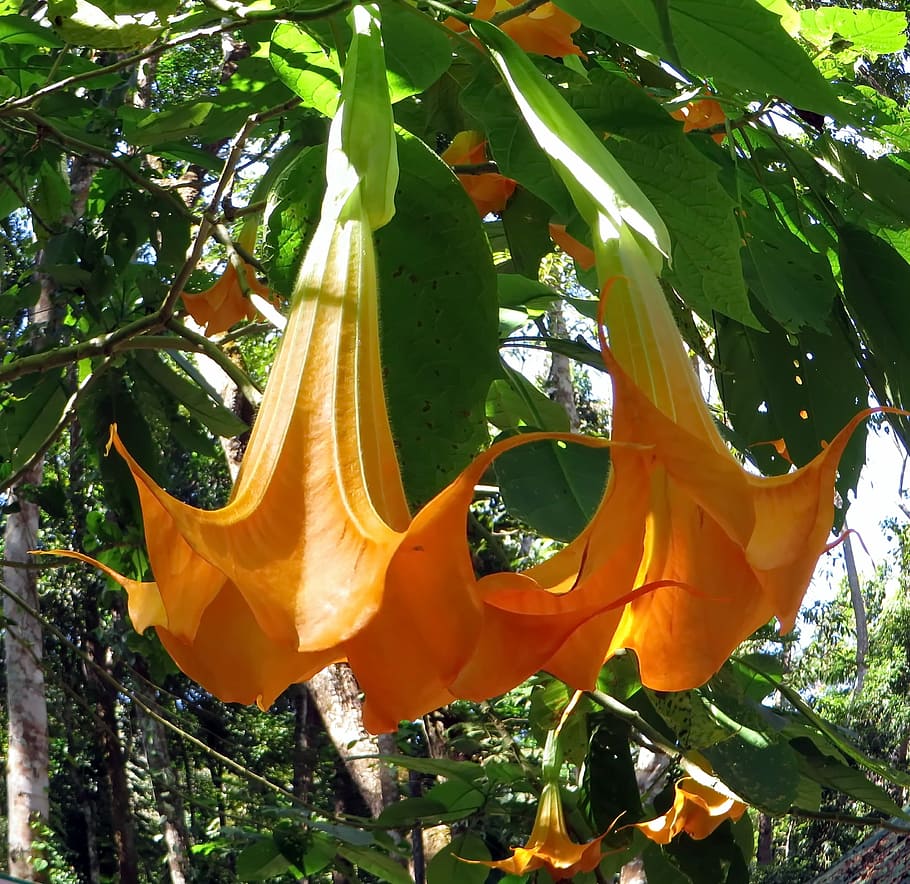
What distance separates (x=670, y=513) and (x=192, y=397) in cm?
95

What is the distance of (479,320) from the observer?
434 mm

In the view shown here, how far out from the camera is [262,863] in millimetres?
1238

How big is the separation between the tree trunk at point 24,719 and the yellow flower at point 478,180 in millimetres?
3501

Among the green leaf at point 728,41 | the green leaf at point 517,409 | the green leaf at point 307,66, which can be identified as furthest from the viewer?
the green leaf at point 517,409

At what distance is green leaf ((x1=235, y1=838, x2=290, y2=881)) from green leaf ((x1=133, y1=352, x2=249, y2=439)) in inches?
20.3

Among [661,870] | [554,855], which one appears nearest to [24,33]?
[554,855]

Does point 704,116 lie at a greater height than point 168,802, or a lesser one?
lesser

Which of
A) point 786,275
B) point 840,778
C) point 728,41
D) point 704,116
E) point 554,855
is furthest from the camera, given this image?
point 840,778

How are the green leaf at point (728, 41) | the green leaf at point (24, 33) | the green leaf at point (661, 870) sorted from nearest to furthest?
the green leaf at point (728, 41) → the green leaf at point (24, 33) → the green leaf at point (661, 870)

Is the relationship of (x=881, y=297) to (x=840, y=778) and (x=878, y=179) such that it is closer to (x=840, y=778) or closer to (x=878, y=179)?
(x=878, y=179)

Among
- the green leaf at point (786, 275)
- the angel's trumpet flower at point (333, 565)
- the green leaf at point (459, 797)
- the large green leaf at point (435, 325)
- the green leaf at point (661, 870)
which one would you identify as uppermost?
the green leaf at point (786, 275)

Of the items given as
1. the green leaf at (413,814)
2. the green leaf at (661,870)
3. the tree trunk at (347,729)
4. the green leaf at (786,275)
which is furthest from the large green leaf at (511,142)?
the tree trunk at (347,729)

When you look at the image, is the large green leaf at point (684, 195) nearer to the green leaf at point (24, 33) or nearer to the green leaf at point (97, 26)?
the green leaf at point (97, 26)

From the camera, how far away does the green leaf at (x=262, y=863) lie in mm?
1226
